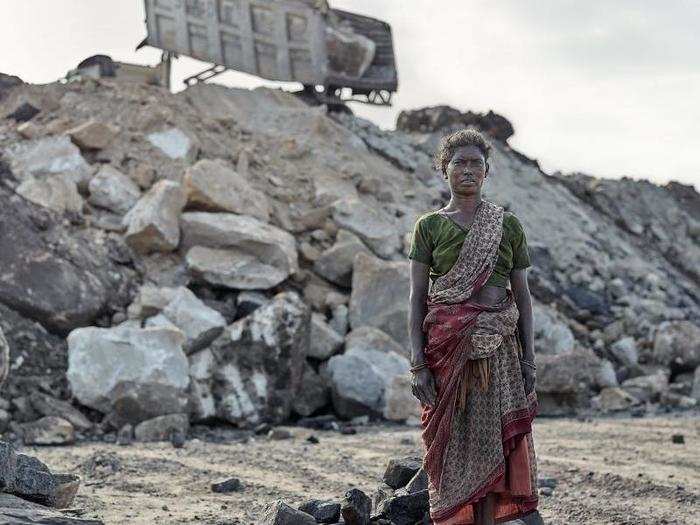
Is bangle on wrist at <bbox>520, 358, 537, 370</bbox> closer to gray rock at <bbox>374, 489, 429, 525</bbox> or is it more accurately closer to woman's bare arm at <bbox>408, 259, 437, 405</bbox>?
woman's bare arm at <bbox>408, 259, 437, 405</bbox>

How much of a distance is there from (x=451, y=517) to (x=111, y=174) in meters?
8.32

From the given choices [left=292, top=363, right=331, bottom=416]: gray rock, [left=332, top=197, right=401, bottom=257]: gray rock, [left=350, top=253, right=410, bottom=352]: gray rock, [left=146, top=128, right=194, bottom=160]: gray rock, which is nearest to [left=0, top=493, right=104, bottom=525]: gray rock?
[left=292, top=363, right=331, bottom=416]: gray rock

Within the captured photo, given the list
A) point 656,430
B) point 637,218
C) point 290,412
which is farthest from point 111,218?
point 637,218

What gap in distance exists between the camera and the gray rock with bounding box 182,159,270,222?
10133 mm

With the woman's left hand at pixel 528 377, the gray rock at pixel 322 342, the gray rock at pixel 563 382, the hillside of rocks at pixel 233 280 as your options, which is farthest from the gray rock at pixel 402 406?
the woman's left hand at pixel 528 377

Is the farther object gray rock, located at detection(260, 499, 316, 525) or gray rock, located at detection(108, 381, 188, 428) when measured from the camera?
gray rock, located at detection(108, 381, 188, 428)

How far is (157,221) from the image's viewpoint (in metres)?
9.58

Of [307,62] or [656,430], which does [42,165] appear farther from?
[656,430]

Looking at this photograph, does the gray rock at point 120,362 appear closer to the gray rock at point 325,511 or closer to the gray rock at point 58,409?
the gray rock at point 58,409

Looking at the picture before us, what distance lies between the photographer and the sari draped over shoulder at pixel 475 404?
11.0 ft

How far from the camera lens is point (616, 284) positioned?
45.9 ft

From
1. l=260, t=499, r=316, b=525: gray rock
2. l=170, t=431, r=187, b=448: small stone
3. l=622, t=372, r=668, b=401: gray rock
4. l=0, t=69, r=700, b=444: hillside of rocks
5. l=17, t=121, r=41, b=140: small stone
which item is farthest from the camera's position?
l=17, t=121, r=41, b=140: small stone

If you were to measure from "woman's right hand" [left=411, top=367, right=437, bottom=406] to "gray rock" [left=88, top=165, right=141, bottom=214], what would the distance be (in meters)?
7.56

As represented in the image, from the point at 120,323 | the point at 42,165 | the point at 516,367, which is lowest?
the point at 516,367
